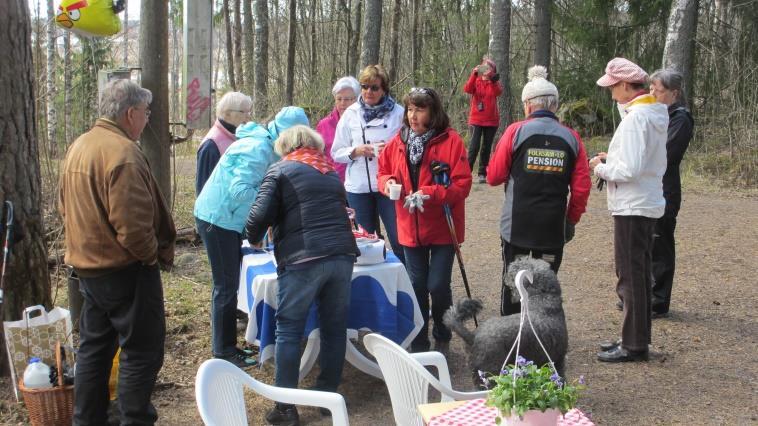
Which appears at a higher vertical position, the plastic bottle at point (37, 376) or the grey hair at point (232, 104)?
the grey hair at point (232, 104)

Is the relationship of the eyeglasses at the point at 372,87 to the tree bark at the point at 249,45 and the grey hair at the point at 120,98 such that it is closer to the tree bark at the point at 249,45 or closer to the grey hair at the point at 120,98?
the grey hair at the point at 120,98

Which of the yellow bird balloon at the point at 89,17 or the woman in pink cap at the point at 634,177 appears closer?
the woman in pink cap at the point at 634,177

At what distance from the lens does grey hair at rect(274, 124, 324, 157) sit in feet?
12.9

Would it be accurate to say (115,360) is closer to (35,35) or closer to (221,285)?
(221,285)

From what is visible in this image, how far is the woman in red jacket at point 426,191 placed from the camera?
4.65 meters

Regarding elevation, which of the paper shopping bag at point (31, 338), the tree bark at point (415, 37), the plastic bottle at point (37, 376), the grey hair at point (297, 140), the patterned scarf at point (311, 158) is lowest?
the plastic bottle at point (37, 376)

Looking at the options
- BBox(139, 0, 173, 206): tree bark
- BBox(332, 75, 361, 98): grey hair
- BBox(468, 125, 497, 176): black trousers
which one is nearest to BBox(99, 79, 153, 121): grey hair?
BBox(332, 75, 361, 98): grey hair

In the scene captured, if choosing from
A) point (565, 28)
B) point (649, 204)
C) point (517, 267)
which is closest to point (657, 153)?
point (649, 204)

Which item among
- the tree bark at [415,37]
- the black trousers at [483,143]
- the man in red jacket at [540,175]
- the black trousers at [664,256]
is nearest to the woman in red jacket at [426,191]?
the man in red jacket at [540,175]

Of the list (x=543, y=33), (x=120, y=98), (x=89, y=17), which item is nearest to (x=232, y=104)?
(x=120, y=98)

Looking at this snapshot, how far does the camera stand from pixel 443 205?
4.66 m

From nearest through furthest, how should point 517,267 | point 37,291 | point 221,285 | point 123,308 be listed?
point 123,308, point 517,267, point 37,291, point 221,285

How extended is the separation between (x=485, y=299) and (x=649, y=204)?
213cm

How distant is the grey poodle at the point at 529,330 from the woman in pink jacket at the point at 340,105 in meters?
2.15
